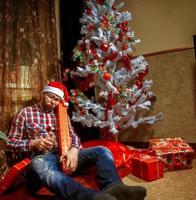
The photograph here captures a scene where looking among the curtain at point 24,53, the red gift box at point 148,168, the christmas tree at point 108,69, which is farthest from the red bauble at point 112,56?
the red gift box at point 148,168

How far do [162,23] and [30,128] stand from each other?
70.6 inches

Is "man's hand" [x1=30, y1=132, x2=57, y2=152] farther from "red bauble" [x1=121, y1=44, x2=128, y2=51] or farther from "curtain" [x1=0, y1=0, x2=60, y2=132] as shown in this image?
"red bauble" [x1=121, y1=44, x2=128, y2=51]

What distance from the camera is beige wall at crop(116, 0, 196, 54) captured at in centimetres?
256

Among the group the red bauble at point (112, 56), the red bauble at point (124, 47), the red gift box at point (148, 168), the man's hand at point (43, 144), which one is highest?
the red bauble at point (124, 47)

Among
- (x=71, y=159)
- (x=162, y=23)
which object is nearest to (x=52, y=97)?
(x=71, y=159)

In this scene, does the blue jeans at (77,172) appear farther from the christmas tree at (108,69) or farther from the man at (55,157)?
the christmas tree at (108,69)

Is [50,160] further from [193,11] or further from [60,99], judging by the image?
[193,11]

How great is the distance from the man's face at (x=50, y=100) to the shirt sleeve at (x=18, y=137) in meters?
0.18

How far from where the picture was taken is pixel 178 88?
2572mm

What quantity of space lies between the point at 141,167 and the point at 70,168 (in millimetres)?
585

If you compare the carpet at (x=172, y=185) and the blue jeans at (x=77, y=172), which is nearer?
the blue jeans at (x=77, y=172)

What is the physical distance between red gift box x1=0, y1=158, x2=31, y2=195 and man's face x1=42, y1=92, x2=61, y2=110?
1.50ft

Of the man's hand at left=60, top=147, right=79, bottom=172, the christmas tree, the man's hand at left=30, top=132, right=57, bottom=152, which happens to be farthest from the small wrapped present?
the man's hand at left=30, top=132, right=57, bottom=152

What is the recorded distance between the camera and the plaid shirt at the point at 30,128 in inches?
66.4
